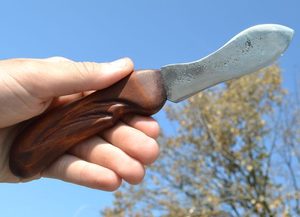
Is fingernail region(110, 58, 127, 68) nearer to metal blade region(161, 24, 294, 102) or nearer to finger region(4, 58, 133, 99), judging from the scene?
finger region(4, 58, 133, 99)

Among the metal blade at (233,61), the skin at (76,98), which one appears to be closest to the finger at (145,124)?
the skin at (76,98)

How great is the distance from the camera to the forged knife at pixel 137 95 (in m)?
1.46

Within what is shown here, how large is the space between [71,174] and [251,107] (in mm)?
6997

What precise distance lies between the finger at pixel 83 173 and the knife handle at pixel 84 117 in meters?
0.05

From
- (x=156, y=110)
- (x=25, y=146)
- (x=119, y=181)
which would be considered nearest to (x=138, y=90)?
(x=156, y=110)

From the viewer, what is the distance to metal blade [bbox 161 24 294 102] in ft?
4.72

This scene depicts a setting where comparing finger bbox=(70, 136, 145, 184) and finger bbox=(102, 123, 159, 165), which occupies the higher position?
finger bbox=(102, 123, 159, 165)

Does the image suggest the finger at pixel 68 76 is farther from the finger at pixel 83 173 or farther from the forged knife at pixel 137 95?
the finger at pixel 83 173

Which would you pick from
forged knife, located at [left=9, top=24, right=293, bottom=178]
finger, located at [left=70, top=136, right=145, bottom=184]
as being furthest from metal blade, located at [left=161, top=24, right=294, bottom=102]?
finger, located at [left=70, top=136, right=145, bottom=184]

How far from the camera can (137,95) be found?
1.60 metres

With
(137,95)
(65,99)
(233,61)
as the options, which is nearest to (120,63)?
(137,95)

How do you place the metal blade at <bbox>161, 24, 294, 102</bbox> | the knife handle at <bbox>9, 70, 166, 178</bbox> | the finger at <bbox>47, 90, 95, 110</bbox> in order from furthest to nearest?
the finger at <bbox>47, 90, 95, 110</bbox>, the knife handle at <bbox>9, 70, 166, 178</bbox>, the metal blade at <bbox>161, 24, 294, 102</bbox>

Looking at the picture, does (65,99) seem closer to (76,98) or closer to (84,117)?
(76,98)

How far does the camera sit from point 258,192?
26.9 feet
